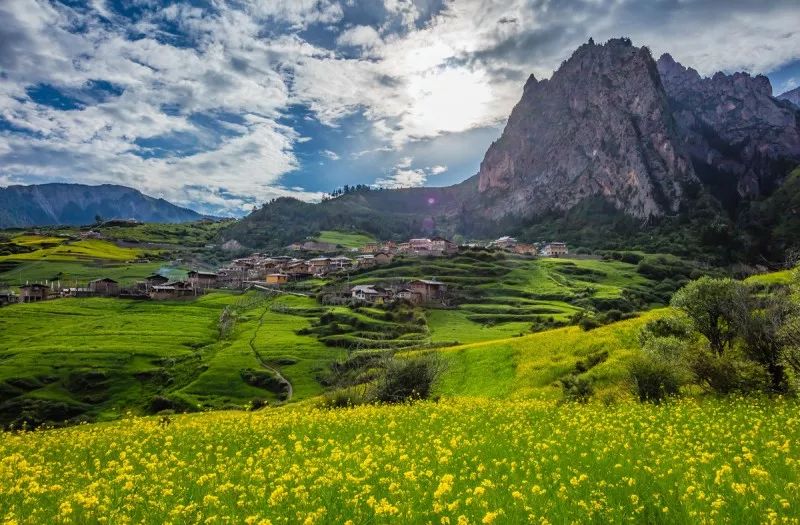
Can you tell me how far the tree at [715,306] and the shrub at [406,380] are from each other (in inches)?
737

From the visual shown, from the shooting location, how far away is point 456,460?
13227mm

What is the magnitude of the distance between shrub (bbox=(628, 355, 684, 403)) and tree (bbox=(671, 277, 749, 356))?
6.42 m

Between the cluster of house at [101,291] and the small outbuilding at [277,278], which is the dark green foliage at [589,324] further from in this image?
the small outbuilding at [277,278]

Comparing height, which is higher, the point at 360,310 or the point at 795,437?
the point at 795,437

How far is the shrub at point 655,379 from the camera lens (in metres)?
29.5

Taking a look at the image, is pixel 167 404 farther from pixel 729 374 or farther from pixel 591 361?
pixel 729 374

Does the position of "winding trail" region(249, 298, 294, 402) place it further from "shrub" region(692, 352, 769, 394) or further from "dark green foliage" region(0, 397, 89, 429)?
"shrub" region(692, 352, 769, 394)

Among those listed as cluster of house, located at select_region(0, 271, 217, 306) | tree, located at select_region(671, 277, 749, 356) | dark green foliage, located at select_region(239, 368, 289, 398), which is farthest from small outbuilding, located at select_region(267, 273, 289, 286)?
tree, located at select_region(671, 277, 749, 356)

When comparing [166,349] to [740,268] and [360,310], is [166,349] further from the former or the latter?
[740,268]

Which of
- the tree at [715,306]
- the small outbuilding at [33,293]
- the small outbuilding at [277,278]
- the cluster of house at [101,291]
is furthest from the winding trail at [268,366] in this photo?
the small outbuilding at [33,293]

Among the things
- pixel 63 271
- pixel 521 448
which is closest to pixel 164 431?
pixel 521 448

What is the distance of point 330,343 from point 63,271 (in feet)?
437

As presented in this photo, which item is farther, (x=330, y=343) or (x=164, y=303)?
(x=164, y=303)

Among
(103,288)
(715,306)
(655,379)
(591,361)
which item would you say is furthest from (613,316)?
(103,288)
